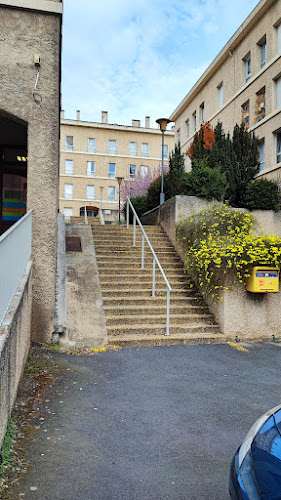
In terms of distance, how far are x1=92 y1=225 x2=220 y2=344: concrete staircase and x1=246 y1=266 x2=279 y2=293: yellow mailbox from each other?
95 cm

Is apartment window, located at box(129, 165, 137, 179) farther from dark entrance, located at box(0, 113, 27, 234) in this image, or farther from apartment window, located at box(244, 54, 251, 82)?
dark entrance, located at box(0, 113, 27, 234)

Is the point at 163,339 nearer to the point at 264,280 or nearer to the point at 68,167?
the point at 264,280

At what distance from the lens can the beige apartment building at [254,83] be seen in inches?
647

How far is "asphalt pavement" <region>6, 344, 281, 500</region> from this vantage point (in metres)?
2.41

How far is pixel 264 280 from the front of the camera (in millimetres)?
6070

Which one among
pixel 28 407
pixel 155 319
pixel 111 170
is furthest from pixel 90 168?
pixel 28 407

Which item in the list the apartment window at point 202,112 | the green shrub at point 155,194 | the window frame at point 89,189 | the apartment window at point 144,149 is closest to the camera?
the green shrub at point 155,194

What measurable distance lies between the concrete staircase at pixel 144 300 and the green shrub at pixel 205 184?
1.71 meters

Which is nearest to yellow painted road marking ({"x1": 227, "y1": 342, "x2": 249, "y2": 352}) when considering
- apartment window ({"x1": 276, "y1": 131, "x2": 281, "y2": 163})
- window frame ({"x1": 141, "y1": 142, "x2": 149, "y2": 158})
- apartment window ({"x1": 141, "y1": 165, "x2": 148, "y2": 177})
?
apartment window ({"x1": 276, "y1": 131, "x2": 281, "y2": 163})

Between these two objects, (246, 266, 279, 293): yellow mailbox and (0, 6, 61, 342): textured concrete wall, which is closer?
(0, 6, 61, 342): textured concrete wall

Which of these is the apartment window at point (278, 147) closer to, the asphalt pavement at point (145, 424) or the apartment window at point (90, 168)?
the asphalt pavement at point (145, 424)

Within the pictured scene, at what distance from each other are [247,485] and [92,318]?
445cm

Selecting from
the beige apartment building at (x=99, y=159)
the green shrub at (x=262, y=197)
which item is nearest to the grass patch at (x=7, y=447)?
the green shrub at (x=262, y=197)

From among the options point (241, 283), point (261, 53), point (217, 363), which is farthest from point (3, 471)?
point (261, 53)
